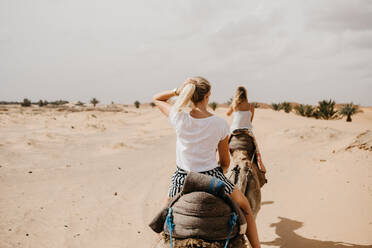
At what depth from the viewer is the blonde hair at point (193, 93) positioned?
2453 millimetres

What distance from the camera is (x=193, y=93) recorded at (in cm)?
252

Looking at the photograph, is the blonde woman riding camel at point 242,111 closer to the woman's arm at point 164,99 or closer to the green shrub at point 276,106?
the woman's arm at point 164,99

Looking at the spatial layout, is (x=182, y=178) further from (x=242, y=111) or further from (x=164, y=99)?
(x=242, y=111)

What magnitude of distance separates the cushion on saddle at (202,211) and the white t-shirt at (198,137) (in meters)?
0.39

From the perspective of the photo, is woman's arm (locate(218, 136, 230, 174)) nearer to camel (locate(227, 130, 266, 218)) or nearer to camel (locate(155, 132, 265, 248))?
camel (locate(155, 132, 265, 248))

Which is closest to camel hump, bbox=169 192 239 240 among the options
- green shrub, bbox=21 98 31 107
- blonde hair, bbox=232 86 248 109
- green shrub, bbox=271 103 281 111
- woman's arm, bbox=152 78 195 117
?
woman's arm, bbox=152 78 195 117

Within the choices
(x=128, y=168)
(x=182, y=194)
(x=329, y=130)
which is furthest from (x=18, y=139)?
(x=329, y=130)

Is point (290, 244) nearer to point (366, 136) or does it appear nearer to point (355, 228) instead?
point (355, 228)

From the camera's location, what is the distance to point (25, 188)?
25.1 ft

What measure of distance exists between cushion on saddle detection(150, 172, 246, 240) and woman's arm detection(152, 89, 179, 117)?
3.03ft

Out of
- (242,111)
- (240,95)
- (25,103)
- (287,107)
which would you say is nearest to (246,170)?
(242,111)

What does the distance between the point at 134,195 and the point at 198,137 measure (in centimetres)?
586

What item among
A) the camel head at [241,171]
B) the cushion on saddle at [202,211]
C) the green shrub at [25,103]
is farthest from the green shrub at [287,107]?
the green shrub at [25,103]

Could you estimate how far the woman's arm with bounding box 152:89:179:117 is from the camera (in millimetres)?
2932
